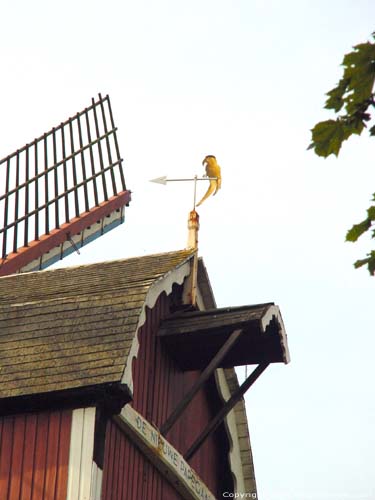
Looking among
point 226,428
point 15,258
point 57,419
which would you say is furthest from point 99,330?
point 15,258

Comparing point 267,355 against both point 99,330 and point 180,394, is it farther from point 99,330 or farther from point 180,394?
point 99,330

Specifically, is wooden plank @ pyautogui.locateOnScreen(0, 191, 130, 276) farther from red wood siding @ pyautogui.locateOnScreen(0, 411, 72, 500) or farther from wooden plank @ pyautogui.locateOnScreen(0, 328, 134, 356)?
red wood siding @ pyautogui.locateOnScreen(0, 411, 72, 500)

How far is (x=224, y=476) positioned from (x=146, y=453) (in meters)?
2.94

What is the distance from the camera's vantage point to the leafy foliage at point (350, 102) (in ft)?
19.0

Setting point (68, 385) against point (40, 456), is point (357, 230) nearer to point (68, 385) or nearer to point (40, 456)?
point (68, 385)

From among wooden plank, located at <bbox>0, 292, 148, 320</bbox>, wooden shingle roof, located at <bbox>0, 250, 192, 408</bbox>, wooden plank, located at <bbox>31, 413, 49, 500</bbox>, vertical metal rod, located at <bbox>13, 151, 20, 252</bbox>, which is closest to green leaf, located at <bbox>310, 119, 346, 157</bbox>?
wooden shingle roof, located at <bbox>0, 250, 192, 408</bbox>

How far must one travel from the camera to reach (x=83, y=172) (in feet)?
72.7

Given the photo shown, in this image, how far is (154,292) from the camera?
1280cm

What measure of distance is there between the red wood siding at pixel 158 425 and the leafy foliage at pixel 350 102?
21.9ft

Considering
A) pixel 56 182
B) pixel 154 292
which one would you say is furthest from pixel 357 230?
pixel 56 182

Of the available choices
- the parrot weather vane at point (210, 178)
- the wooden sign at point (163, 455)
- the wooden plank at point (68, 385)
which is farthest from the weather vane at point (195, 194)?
the wooden plank at point (68, 385)

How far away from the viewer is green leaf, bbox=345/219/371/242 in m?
6.04

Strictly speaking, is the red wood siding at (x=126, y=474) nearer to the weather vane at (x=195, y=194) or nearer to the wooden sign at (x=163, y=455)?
the wooden sign at (x=163, y=455)

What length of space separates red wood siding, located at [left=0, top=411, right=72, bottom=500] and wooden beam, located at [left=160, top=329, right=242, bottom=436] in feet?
5.92
